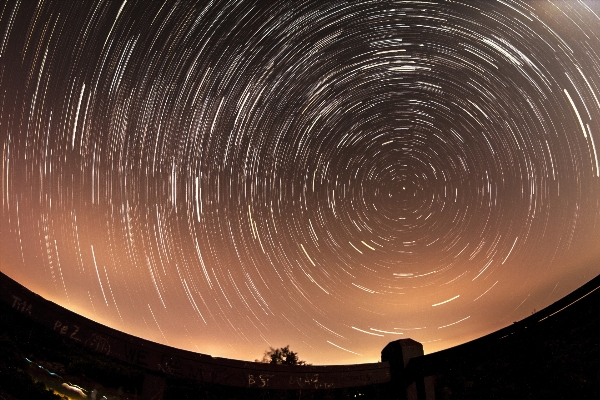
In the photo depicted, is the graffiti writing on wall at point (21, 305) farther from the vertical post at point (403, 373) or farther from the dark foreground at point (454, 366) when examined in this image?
the vertical post at point (403, 373)

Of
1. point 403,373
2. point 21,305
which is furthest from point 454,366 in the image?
point 21,305

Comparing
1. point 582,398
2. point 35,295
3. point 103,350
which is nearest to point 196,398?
point 103,350

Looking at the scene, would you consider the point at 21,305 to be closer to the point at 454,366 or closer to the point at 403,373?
the point at 403,373

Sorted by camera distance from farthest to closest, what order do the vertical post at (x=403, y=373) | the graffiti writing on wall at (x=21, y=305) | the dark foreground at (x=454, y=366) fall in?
the vertical post at (x=403, y=373) < the dark foreground at (x=454, y=366) < the graffiti writing on wall at (x=21, y=305)

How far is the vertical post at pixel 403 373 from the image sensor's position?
14.3 feet

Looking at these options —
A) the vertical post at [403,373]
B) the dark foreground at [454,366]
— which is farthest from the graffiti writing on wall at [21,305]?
the vertical post at [403,373]

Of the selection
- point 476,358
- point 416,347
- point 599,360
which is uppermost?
point 599,360

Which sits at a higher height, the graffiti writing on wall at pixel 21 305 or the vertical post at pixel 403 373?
the vertical post at pixel 403 373

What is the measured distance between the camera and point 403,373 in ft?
14.4

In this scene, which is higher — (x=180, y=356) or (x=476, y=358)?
Answer: (x=476, y=358)

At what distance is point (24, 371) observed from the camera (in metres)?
3.62

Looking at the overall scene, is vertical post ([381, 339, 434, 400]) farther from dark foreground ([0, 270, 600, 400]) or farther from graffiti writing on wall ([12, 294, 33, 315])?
graffiti writing on wall ([12, 294, 33, 315])

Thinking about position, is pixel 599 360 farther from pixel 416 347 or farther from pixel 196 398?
pixel 196 398

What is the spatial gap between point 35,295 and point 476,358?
3895 mm
